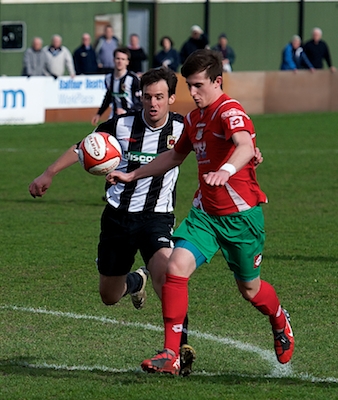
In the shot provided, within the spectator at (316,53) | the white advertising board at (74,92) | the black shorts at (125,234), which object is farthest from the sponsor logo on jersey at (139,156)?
the spectator at (316,53)

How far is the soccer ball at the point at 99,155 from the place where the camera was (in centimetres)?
666

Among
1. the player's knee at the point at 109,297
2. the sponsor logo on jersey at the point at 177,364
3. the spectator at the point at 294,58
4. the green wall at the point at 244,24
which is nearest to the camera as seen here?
the sponsor logo on jersey at the point at 177,364

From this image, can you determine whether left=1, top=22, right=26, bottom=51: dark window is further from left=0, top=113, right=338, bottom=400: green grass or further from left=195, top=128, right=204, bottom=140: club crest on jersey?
left=195, top=128, right=204, bottom=140: club crest on jersey

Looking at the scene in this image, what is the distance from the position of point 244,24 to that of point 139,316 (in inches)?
1267

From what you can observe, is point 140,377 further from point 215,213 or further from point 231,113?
point 231,113

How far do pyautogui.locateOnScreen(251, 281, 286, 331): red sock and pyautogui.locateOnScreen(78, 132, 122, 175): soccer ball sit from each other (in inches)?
52.6

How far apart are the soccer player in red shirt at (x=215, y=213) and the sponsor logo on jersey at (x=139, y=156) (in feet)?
2.55

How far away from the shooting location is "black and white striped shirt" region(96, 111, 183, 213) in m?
7.00

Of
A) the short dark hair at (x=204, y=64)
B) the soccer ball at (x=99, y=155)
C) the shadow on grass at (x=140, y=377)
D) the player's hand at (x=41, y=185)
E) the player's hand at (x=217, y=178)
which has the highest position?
the short dark hair at (x=204, y=64)

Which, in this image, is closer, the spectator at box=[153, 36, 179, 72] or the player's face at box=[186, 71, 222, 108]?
the player's face at box=[186, 71, 222, 108]

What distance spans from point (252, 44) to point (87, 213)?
88.8 feet

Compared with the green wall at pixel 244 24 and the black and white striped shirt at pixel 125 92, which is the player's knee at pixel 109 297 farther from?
the green wall at pixel 244 24

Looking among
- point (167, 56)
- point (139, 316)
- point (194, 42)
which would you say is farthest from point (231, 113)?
point (194, 42)

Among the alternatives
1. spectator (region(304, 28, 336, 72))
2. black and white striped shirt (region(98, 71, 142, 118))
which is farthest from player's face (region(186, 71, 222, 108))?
spectator (region(304, 28, 336, 72))
